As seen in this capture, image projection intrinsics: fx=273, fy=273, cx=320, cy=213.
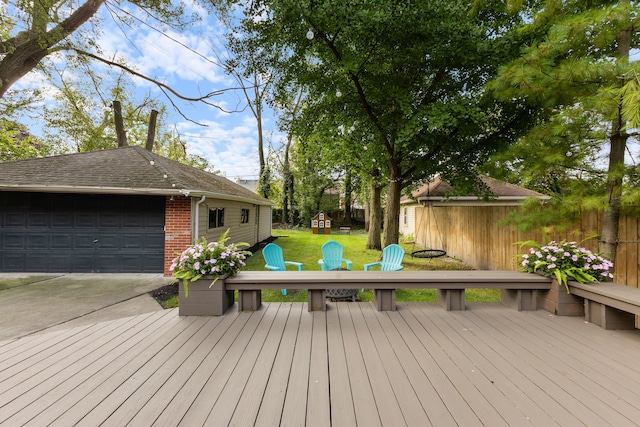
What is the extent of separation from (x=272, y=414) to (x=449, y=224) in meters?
9.49

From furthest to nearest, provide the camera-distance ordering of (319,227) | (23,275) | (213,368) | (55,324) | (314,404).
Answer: (319,227) < (23,275) < (55,324) < (213,368) < (314,404)

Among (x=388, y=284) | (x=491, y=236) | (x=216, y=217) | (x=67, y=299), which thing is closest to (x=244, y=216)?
(x=216, y=217)

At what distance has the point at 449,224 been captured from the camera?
9742mm

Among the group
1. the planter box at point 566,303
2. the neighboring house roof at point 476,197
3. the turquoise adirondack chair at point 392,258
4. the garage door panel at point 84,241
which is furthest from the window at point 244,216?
the planter box at point 566,303

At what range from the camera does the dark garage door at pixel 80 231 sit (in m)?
6.39

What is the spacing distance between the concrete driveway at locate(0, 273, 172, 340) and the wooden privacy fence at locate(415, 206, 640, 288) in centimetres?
597

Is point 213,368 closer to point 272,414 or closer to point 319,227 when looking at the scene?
point 272,414

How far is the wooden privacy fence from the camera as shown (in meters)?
3.47

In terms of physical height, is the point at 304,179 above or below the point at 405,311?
above

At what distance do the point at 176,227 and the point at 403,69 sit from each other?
6476 mm

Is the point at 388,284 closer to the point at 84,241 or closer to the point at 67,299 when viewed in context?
the point at 67,299

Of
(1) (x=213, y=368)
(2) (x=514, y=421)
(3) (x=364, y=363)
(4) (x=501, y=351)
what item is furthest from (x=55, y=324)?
(4) (x=501, y=351)

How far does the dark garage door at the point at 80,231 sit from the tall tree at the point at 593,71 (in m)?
7.16

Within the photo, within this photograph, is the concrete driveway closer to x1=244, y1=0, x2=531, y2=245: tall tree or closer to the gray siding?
the gray siding
